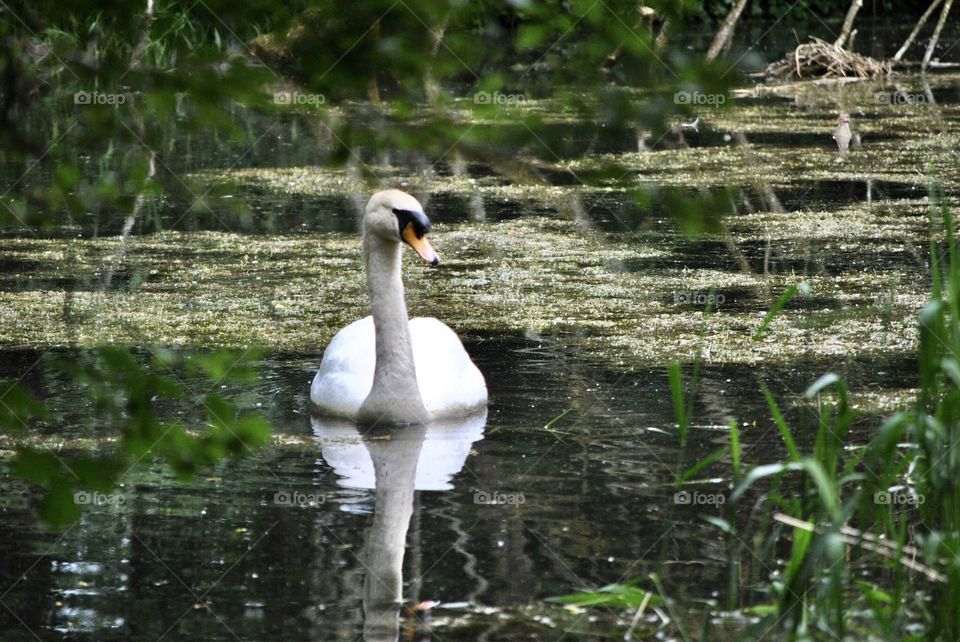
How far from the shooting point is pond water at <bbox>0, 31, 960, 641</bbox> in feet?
13.1

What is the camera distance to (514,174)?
2.13m

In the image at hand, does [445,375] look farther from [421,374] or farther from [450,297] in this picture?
[450,297]

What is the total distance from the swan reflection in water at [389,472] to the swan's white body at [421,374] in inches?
2.5

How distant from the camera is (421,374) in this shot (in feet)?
20.7

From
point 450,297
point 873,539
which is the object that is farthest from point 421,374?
point 873,539

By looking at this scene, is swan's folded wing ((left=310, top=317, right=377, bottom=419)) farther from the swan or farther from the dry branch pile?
the dry branch pile

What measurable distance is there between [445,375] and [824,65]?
51.6 ft

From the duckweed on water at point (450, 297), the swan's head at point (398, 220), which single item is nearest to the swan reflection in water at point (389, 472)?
the swan's head at point (398, 220)

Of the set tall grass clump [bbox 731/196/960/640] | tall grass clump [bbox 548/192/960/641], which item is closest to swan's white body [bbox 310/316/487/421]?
tall grass clump [bbox 548/192/960/641]

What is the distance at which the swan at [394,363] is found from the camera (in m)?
6.04

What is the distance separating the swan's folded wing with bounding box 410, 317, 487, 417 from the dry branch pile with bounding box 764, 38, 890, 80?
1514cm

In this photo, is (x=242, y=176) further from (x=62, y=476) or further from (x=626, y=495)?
(x=62, y=476)

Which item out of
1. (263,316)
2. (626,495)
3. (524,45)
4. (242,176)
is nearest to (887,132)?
(242,176)

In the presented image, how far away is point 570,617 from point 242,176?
930 cm
